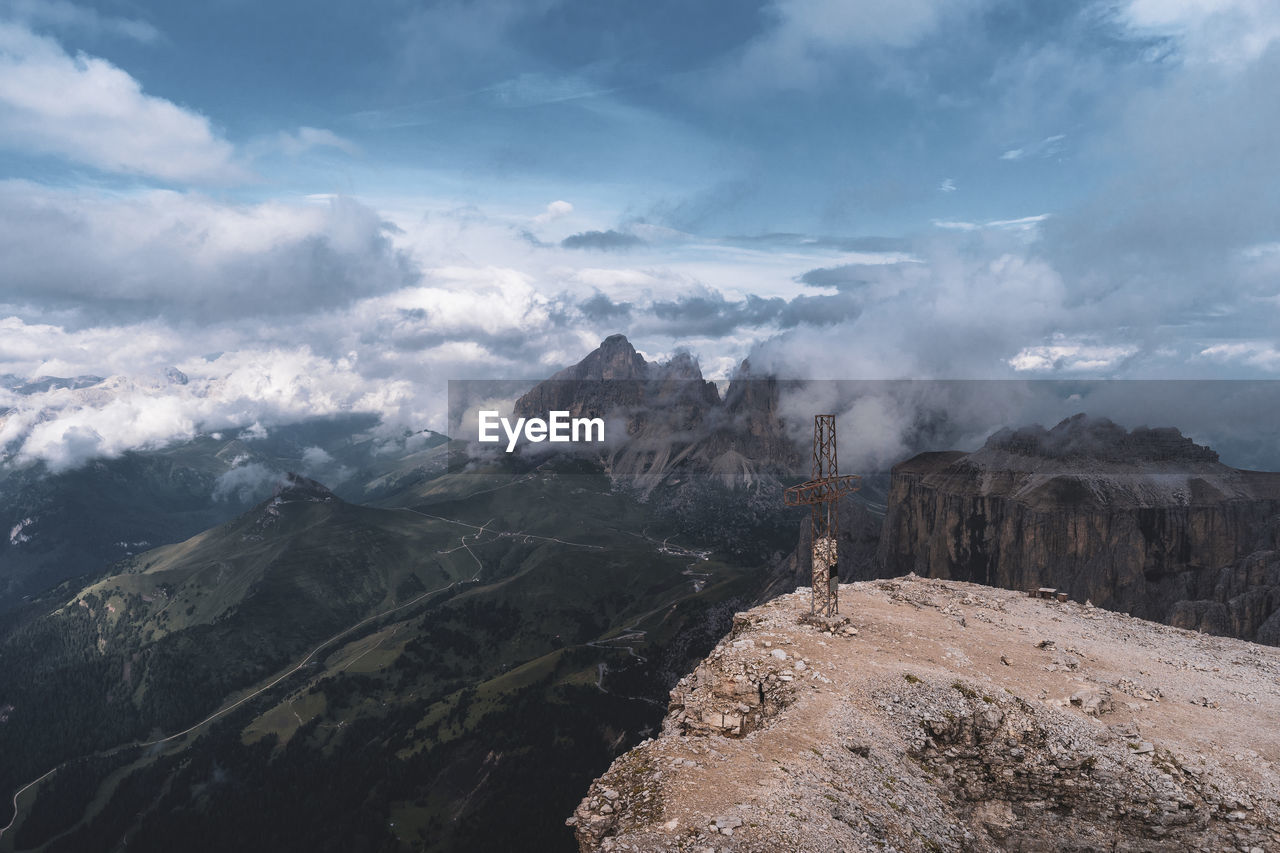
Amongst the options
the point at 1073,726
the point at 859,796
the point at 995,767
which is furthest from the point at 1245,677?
the point at 859,796

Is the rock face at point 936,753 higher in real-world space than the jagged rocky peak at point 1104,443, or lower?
lower

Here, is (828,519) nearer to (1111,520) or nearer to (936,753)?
(936,753)

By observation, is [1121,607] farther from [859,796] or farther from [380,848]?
[380,848]

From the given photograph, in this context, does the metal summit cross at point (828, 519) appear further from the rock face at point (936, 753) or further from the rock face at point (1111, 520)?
the rock face at point (1111, 520)

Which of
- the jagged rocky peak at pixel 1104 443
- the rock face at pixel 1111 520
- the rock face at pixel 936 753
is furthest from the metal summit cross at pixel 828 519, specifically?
the jagged rocky peak at pixel 1104 443

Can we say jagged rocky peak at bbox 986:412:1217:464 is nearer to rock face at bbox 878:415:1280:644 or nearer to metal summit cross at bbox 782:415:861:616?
rock face at bbox 878:415:1280:644

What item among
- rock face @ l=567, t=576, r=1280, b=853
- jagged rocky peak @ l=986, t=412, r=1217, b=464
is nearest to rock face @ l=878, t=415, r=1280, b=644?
jagged rocky peak @ l=986, t=412, r=1217, b=464
